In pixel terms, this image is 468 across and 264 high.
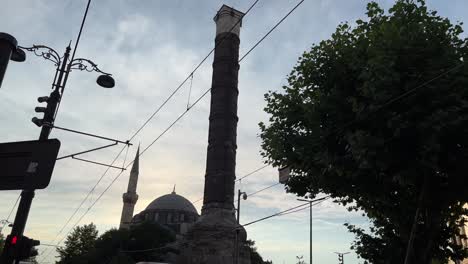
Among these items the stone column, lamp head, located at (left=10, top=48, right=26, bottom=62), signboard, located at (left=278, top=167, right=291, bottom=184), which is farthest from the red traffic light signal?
the stone column

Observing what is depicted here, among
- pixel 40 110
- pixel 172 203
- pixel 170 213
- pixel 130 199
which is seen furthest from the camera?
pixel 172 203

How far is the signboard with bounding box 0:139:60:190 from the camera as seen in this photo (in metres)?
2.44

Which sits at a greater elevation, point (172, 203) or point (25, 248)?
point (172, 203)

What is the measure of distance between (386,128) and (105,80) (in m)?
7.04

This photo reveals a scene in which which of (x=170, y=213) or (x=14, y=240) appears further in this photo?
(x=170, y=213)

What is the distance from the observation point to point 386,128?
9711 mm

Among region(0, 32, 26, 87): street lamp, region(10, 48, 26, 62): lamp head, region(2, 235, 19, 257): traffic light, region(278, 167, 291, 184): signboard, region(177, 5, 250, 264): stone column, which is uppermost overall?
region(177, 5, 250, 264): stone column

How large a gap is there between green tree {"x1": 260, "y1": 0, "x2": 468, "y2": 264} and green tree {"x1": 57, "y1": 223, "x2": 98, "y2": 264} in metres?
47.7

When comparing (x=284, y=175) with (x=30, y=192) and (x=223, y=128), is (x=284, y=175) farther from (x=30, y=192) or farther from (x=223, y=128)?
(x=223, y=128)

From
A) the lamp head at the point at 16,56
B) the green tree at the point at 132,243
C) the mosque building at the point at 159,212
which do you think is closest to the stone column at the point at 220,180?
the green tree at the point at 132,243

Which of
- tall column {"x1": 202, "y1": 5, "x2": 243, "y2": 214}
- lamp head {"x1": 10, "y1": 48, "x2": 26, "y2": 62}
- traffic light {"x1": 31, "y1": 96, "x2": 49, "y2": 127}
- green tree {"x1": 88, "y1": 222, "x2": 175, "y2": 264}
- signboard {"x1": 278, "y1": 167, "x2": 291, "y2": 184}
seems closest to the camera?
lamp head {"x1": 10, "y1": 48, "x2": 26, "y2": 62}

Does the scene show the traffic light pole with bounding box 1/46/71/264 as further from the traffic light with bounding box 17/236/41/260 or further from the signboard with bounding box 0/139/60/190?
the signboard with bounding box 0/139/60/190

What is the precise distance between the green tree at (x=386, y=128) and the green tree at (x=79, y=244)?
4772 centimetres

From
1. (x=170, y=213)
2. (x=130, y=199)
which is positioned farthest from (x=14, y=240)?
(x=170, y=213)
